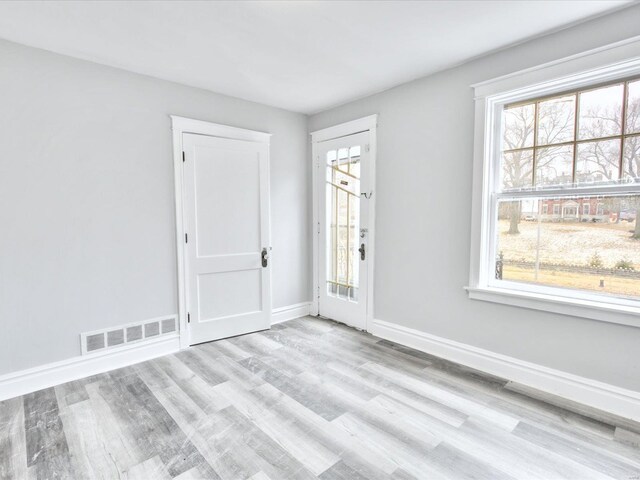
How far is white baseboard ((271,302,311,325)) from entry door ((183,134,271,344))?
170 mm

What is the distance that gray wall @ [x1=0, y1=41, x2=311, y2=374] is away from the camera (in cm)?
243

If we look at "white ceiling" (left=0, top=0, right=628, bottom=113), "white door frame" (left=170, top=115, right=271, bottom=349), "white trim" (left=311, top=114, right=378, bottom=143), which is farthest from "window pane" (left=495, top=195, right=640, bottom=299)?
"white door frame" (left=170, top=115, right=271, bottom=349)

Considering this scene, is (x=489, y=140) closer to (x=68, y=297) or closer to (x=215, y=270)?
(x=215, y=270)

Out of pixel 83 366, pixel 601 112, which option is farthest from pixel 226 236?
pixel 601 112

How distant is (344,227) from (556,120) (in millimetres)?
2206

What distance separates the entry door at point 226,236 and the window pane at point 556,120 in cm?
264

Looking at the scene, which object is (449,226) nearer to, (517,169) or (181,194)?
(517,169)

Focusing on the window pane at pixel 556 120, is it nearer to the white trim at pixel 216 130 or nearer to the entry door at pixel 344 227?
the entry door at pixel 344 227

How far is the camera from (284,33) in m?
2.30

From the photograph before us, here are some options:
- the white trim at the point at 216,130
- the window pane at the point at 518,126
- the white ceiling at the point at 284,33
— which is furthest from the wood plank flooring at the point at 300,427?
the white ceiling at the point at 284,33

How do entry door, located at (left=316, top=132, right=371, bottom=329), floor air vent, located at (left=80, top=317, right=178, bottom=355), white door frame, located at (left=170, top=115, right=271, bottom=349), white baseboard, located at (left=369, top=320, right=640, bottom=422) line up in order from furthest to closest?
1. entry door, located at (left=316, top=132, right=371, bottom=329)
2. white door frame, located at (left=170, top=115, right=271, bottom=349)
3. floor air vent, located at (left=80, top=317, right=178, bottom=355)
4. white baseboard, located at (left=369, top=320, right=640, bottom=422)

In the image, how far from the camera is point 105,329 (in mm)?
2828

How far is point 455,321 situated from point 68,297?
129 inches

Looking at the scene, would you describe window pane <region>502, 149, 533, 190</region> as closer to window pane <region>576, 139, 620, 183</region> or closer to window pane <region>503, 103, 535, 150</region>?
window pane <region>503, 103, 535, 150</region>
